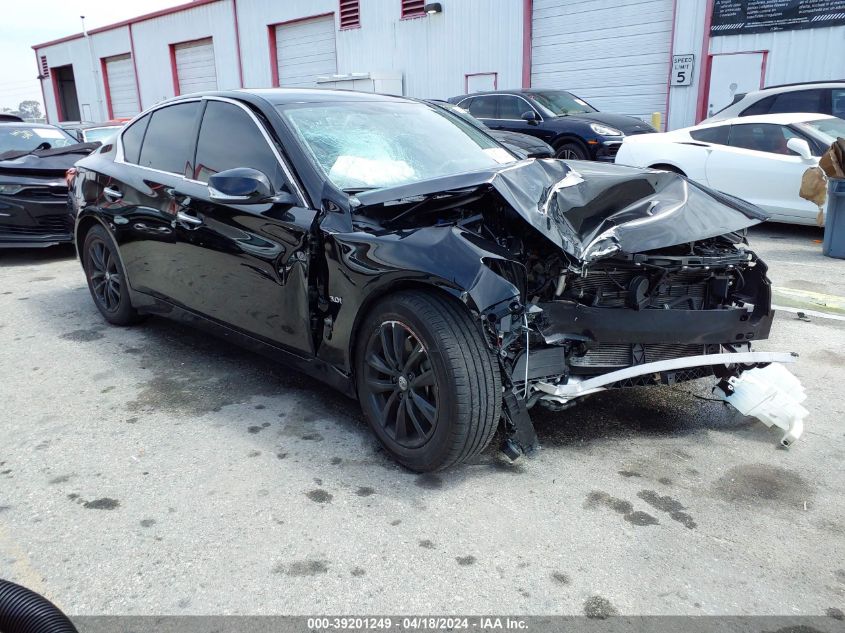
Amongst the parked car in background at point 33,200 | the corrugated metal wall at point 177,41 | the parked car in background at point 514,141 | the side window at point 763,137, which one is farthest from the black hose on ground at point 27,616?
the corrugated metal wall at point 177,41

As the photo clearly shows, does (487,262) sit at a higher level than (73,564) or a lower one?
higher

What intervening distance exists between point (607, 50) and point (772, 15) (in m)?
3.49

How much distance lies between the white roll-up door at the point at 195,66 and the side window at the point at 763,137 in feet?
71.2

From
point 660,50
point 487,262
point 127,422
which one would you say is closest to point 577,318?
point 487,262

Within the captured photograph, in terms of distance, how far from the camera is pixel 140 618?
2225 millimetres

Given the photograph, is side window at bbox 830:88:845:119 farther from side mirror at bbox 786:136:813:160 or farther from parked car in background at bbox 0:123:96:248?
parked car in background at bbox 0:123:96:248

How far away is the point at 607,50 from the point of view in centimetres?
1558

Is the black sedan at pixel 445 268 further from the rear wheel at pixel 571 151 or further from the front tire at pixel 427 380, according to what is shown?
the rear wheel at pixel 571 151

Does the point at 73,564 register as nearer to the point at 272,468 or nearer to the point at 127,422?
the point at 272,468

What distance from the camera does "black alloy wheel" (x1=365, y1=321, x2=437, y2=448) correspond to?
290 centimetres

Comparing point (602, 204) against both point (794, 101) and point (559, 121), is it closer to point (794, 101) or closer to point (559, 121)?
point (794, 101)

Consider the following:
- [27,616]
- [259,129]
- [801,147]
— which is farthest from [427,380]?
[801,147]

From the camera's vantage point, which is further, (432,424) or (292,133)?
(292,133)

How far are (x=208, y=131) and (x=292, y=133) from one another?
78 centimetres
